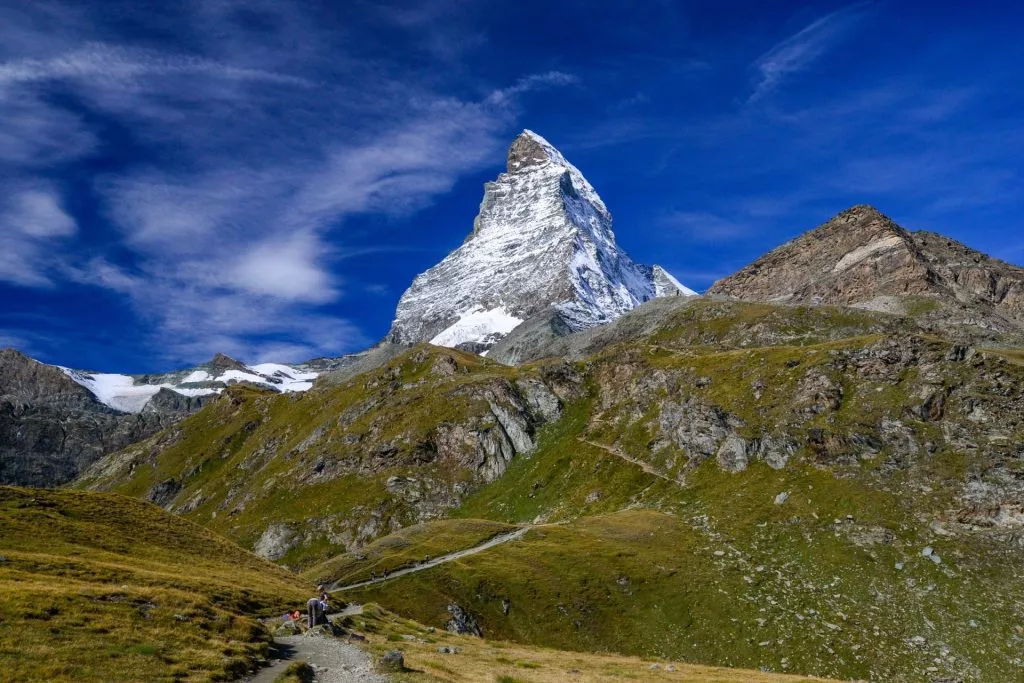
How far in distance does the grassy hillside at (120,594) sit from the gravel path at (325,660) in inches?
55.7

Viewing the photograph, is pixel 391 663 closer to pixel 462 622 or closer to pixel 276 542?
pixel 462 622

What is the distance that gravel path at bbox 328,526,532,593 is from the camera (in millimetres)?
103750

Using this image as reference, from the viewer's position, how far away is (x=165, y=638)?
3447cm

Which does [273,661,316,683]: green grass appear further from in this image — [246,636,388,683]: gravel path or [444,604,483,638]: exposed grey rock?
[444,604,483,638]: exposed grey rock

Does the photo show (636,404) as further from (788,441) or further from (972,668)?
(972,668)

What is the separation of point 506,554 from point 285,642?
72249 millimetres

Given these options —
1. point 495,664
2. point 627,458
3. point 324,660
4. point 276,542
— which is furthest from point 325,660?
point 276,542

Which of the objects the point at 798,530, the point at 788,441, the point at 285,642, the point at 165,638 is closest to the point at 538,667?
the point at 285,642

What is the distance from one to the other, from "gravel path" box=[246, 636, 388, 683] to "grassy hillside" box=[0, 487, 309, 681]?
4.64ft

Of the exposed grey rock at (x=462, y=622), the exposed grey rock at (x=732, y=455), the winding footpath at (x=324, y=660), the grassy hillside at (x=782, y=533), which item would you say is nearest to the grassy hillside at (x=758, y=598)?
the grassy hillside at (x=782, y=533)

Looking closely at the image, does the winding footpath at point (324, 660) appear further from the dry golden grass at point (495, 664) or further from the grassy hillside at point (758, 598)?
the grassy hillside at point (758, 598)

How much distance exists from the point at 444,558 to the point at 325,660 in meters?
77.9

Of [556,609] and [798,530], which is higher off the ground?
[798,530]

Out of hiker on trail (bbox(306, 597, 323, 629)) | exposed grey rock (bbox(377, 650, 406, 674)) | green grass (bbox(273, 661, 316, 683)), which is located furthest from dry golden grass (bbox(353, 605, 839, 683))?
green grass (bbox(273, 661, 316, 683))
